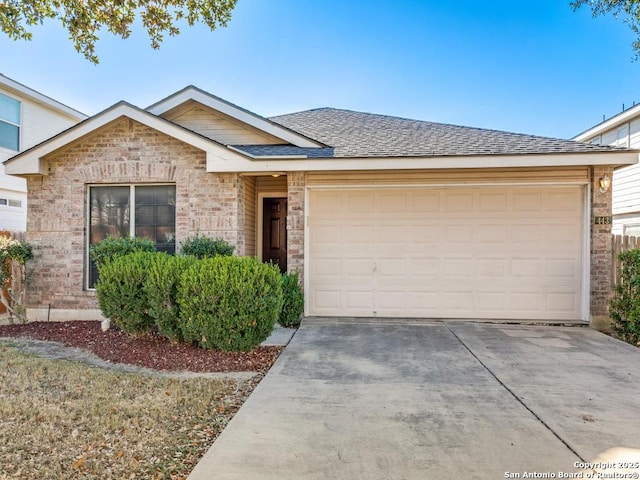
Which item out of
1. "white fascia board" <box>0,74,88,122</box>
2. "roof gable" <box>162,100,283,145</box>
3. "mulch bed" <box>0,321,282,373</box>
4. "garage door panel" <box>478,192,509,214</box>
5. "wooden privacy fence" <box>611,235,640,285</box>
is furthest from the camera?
"white fascia board" <box>0,74,88,122</box>

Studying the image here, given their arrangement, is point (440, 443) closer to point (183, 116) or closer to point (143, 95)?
point (183, 116)

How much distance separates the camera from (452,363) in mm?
4879

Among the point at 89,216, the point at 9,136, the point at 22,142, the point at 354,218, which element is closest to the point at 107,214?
the point at 89,216

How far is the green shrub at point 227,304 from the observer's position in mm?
5047

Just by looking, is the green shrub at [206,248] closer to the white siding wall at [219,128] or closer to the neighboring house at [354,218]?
the neighboring house at [354,218]

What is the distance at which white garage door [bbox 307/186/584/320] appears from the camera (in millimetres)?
7301

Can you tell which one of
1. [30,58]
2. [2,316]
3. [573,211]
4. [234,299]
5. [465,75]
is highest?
[465,75]

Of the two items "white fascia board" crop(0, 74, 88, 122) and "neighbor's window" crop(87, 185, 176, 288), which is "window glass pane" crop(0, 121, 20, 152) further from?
"neighbor's window" crop(87, 185, 176, 288)

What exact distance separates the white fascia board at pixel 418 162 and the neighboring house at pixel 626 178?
24.4 ft

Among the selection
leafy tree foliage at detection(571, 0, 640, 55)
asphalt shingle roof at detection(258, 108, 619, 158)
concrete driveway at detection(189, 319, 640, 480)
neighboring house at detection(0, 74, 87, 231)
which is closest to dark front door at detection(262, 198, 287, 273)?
asphalt shingle roof at detection(258, 108, 619, 158)

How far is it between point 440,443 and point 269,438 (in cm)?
128

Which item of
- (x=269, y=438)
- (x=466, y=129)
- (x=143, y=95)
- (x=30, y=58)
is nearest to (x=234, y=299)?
(x=269, y=438)

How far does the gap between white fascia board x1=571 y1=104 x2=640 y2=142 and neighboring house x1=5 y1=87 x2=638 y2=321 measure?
295 inches

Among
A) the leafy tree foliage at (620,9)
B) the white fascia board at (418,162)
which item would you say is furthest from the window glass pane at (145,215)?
the leafy tree foliage at (620,9)
